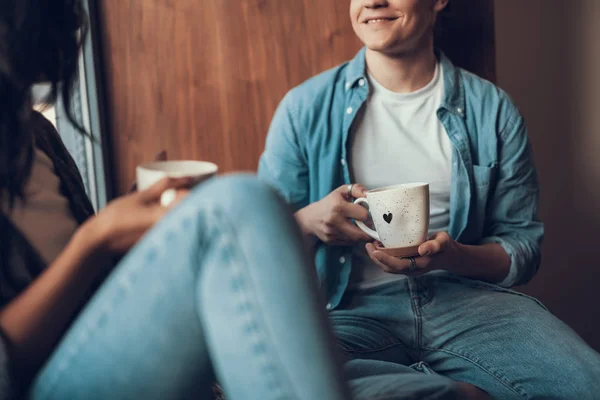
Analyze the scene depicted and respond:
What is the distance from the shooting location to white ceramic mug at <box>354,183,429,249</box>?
1.03 m

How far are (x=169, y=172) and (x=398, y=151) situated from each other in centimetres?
62

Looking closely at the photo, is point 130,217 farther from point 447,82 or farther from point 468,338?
point 447,82

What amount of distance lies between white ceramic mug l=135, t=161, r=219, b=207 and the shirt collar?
0.59m

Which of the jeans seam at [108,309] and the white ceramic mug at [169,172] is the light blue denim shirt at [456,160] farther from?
the jeans seam at [108,309]

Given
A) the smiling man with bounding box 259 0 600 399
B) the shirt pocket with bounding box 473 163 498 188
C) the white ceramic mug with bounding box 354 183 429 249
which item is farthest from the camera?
the shirt pocket with bounding box 473 163 498 188

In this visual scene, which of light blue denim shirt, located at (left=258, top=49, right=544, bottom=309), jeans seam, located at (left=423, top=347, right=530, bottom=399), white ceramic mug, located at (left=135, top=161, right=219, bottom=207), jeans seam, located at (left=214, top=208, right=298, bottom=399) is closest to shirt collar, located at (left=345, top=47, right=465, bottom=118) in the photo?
light blue denim shirt, located at (left=258, top=49, right=544, bottom=309)

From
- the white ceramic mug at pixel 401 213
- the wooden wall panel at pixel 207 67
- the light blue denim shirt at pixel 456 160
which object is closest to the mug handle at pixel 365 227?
the white ceramic mug at pixel 401 213

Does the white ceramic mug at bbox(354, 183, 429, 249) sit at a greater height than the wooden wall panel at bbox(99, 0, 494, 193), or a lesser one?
lesser

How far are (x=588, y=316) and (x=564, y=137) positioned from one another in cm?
45

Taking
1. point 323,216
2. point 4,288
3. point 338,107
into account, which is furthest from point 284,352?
point 338,107

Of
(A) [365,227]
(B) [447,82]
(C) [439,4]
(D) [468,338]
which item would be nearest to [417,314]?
(D) [468,338]

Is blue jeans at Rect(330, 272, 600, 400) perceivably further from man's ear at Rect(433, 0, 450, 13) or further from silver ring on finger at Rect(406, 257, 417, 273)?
man's ear at Rect(433, 0, 450, 13)

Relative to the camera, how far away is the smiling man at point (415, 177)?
1.21m

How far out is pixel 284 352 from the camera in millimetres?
672
